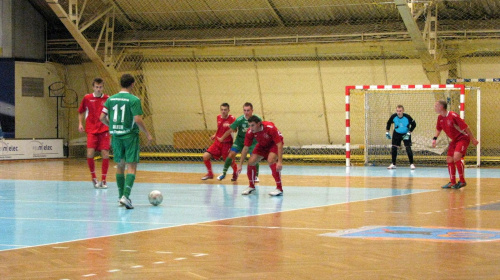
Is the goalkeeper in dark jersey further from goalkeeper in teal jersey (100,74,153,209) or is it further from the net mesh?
goalkeeper in teal jersey (100,74,153,209)

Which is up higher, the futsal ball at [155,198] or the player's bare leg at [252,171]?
the player's bare leg at [252,171]

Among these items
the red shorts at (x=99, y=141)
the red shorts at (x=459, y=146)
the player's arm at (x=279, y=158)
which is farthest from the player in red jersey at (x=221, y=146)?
the red shorts at (x=459, y=146)

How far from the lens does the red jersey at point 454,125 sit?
53.1 ft

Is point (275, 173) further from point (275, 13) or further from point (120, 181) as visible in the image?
point (275, 13)

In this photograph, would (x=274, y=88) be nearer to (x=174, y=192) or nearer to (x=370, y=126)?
(x=370, y=126)

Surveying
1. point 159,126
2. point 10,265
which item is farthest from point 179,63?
point 10,265

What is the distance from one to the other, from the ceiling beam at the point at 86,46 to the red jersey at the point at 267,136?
13.3 metres

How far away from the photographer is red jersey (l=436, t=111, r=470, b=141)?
16172 millimetres

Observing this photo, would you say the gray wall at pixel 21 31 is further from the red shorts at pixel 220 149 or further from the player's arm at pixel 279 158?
the player's arm at pixel 279 158

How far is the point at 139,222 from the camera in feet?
33.0

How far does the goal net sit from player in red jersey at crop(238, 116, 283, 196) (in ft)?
35.7

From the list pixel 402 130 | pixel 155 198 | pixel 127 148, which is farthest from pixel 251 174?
pixel 402 130

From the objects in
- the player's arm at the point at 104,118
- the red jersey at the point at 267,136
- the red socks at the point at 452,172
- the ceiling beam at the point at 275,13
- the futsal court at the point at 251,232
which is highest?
the ceiling beam at the point at 275,13

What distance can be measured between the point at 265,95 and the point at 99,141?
13.3 meters
